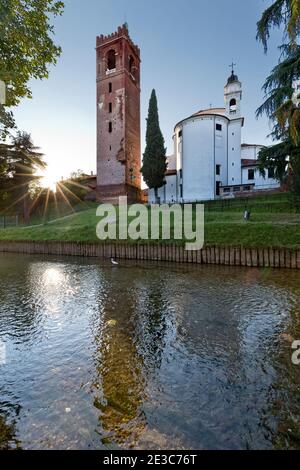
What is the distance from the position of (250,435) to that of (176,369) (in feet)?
4.34

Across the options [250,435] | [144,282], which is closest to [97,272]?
[144,282]

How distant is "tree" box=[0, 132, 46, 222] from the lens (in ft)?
123

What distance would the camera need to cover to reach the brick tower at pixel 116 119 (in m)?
38.6

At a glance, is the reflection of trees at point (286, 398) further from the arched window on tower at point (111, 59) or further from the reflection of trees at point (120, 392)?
the arched window on tower at point (111, 59)

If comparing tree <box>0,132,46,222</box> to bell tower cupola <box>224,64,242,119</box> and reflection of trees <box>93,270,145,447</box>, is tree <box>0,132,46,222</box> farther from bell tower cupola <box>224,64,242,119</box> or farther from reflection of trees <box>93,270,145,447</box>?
reflection of trees <box>93,270,145,447</box>

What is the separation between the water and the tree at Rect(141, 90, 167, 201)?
98.4 feet

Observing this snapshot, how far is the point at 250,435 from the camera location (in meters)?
2.42

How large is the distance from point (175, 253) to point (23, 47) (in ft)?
33.2

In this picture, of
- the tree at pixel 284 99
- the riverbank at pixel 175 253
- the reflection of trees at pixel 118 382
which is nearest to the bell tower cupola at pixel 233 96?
the tree at pixel 284 99

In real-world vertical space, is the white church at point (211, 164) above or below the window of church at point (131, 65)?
below

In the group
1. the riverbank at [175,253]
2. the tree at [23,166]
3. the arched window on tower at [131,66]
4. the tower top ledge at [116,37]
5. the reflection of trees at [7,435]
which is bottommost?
the reflection of trees at [7,435]

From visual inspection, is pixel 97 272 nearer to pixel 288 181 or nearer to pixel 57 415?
pixel 57 415

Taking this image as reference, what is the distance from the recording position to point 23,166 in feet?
124

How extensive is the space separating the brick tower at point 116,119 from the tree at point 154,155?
404cm
